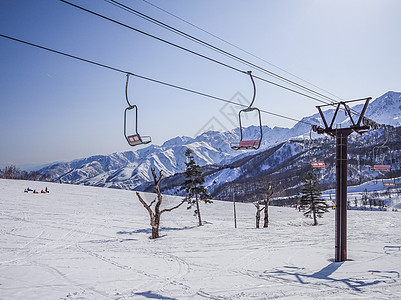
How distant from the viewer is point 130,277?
37.1ft

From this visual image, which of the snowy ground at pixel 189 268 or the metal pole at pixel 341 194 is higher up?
the metal pole at pixel 341 194

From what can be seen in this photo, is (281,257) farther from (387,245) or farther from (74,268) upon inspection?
(74,268)

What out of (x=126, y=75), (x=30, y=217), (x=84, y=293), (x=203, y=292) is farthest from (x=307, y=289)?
(x=30, y=217)

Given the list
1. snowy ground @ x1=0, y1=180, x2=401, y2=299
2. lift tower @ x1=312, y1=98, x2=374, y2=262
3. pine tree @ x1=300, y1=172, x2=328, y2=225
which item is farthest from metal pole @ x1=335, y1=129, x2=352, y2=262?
pine tree @ x1=300, y1=172, x2=328, y2=225

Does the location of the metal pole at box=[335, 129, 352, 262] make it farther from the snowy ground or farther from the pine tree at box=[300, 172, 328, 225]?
the pine tree at box=[300, 172, 328, 225]

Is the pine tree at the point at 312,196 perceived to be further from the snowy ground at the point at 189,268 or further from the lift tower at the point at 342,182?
the lift tower at the point at 342,182


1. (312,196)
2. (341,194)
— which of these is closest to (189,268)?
(341,194)

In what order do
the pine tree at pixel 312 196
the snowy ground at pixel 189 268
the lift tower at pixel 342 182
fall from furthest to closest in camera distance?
the pine tree at pixel 312 196, the lift tower at pixel 342 182, the snowy ground at pixel 189 268

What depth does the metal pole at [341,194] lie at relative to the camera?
14.6 metres

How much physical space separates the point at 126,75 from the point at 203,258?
34.4 ft

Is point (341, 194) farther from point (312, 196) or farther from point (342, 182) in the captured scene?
point (312, 196)

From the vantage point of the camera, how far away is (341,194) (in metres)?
14.7

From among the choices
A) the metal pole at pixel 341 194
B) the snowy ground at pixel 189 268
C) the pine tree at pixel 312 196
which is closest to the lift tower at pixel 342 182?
the metal pole at pixel 341 194

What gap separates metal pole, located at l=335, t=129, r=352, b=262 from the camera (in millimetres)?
14570
